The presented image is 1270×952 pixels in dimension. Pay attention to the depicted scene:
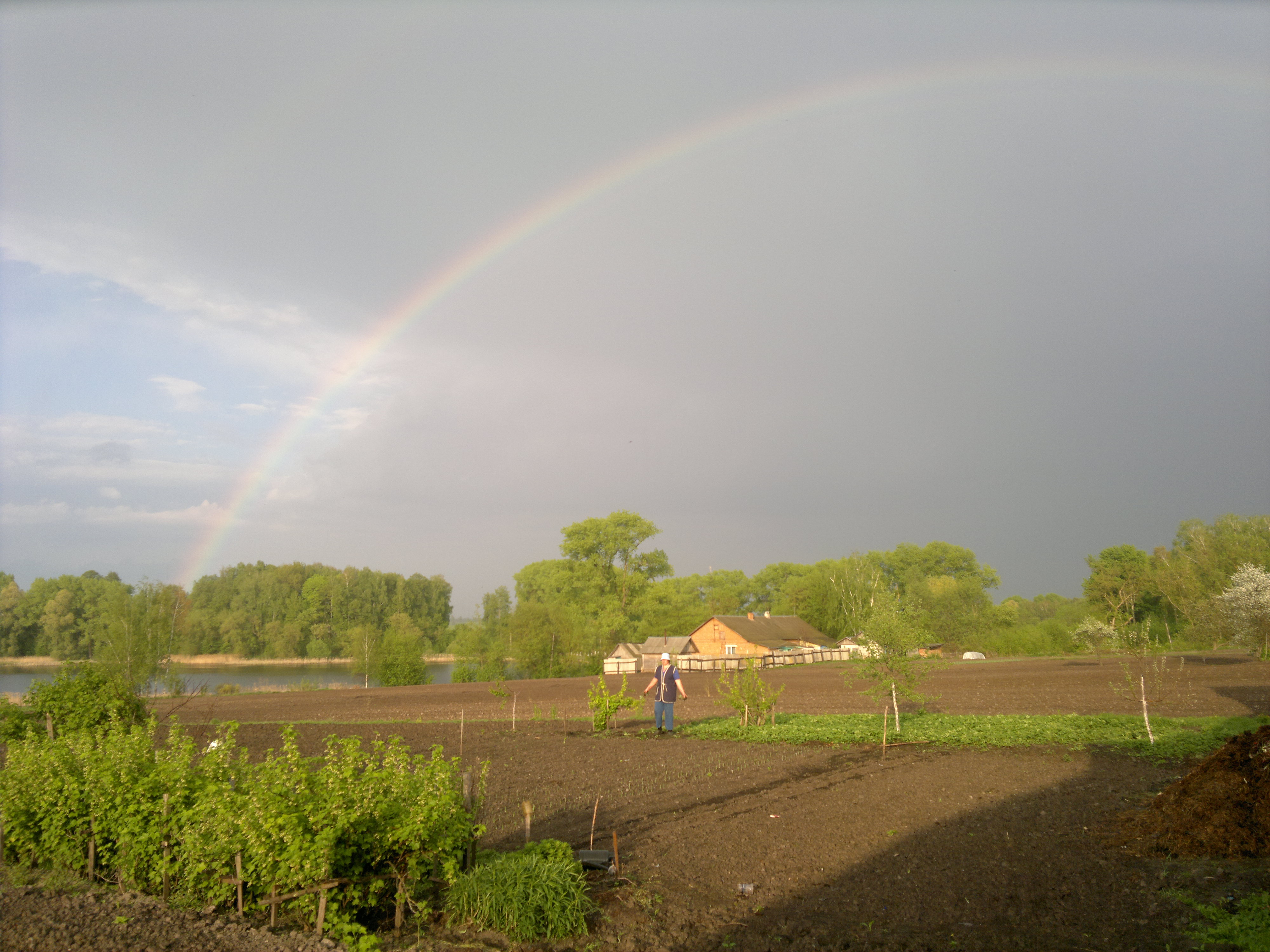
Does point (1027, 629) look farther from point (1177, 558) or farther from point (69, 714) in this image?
point (69, 714)

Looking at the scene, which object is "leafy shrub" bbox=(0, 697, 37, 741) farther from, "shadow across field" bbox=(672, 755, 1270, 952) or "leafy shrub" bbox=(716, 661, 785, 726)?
"leafy shrub" bbox=(716, 661, 785, 726)

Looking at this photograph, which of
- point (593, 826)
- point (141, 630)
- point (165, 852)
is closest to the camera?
point (165, 852)

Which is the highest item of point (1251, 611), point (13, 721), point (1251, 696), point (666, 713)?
point (1251, 611)

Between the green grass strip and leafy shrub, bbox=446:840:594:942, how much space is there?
473 inches

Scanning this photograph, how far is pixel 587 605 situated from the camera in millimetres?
81562

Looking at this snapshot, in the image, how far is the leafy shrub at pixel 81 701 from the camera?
42.5 ft

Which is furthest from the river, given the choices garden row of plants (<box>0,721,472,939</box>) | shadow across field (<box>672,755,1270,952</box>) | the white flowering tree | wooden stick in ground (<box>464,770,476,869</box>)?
the white flowering tree

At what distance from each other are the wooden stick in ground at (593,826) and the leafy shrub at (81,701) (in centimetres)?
835

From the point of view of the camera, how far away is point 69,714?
13.1 metres

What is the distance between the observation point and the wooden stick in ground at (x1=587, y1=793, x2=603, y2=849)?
8375mm

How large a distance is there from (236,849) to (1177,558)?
3698 inches

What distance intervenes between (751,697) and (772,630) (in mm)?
60912

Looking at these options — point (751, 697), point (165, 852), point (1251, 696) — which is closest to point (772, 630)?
point (1251, 696)

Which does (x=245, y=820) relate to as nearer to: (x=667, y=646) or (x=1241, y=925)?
(x=1241, y=925)
